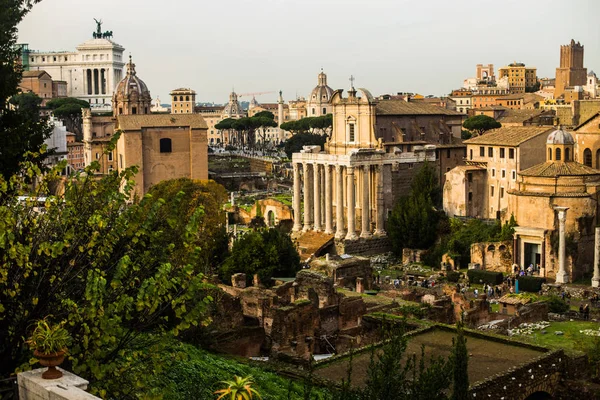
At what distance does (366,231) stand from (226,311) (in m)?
20.4

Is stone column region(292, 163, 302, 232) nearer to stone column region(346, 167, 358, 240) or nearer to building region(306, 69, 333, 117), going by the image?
stone column region(346, 167, 358, 240)

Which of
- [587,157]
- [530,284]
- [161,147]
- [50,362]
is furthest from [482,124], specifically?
[50,362]

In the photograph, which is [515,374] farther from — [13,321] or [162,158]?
[162,158]

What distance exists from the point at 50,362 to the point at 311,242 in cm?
3351

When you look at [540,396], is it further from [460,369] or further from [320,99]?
[320,99]

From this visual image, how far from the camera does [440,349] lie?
1620 cm

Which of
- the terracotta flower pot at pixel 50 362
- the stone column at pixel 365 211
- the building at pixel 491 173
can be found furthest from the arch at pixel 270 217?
the terracotta flower pot at pixel 50 362

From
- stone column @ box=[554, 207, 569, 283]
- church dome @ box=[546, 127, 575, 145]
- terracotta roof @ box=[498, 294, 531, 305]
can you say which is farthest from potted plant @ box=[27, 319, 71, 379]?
church dome @ box=[546, 127, 575, 145]

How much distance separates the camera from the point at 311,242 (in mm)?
41812

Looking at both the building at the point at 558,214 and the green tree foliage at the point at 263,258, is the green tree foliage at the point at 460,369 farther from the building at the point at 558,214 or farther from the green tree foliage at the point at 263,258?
the building at the point at 558,214

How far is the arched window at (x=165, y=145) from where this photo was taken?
197 feet

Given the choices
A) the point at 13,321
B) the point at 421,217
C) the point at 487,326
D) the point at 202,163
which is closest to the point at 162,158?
the point at 202,163

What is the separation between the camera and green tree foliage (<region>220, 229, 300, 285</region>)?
30.8m

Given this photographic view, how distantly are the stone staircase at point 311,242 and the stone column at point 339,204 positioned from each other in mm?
454
